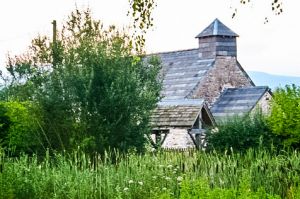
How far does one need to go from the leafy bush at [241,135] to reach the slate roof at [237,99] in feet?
46.4

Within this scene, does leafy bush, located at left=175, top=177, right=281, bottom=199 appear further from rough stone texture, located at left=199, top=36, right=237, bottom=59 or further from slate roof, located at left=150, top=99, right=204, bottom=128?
rough stone texture, located at left=199, top=36, right=237, bottom=59

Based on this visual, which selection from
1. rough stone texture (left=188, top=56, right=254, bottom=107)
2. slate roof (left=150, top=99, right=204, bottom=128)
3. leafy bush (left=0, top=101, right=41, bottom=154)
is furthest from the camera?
rough stone texture (left=188, top=56, right=254, bottom=107)

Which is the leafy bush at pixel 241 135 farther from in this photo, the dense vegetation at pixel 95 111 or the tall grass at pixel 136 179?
the tall grass at pixel 136 179

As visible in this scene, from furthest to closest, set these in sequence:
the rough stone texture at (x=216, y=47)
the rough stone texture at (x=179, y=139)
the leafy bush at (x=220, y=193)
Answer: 1. the rough stone texture at (x=216, y=47)
2. the rough stone texture at (x=179, y=139)
3. the leafy bush at (x=220, y=193)

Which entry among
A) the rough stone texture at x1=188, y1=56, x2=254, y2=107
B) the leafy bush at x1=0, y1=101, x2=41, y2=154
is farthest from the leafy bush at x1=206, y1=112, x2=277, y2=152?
the rough stone texture at x1=188, y1=56, x2=254, y2=107

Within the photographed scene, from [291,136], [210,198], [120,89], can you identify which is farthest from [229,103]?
[210,198]

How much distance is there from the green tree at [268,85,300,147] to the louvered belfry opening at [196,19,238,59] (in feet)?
48.5

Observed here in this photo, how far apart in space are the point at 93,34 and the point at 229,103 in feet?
55.1

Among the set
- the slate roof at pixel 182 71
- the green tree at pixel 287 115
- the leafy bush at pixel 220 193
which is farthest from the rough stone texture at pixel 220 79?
the leafy bush at pixel 220 193

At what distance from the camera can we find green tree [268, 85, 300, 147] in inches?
767

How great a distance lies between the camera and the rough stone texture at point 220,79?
34.2 m

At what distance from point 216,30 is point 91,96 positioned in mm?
20825

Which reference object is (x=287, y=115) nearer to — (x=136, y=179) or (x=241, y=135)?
(x=241, y=135)

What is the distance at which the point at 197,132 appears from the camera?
25.1m
